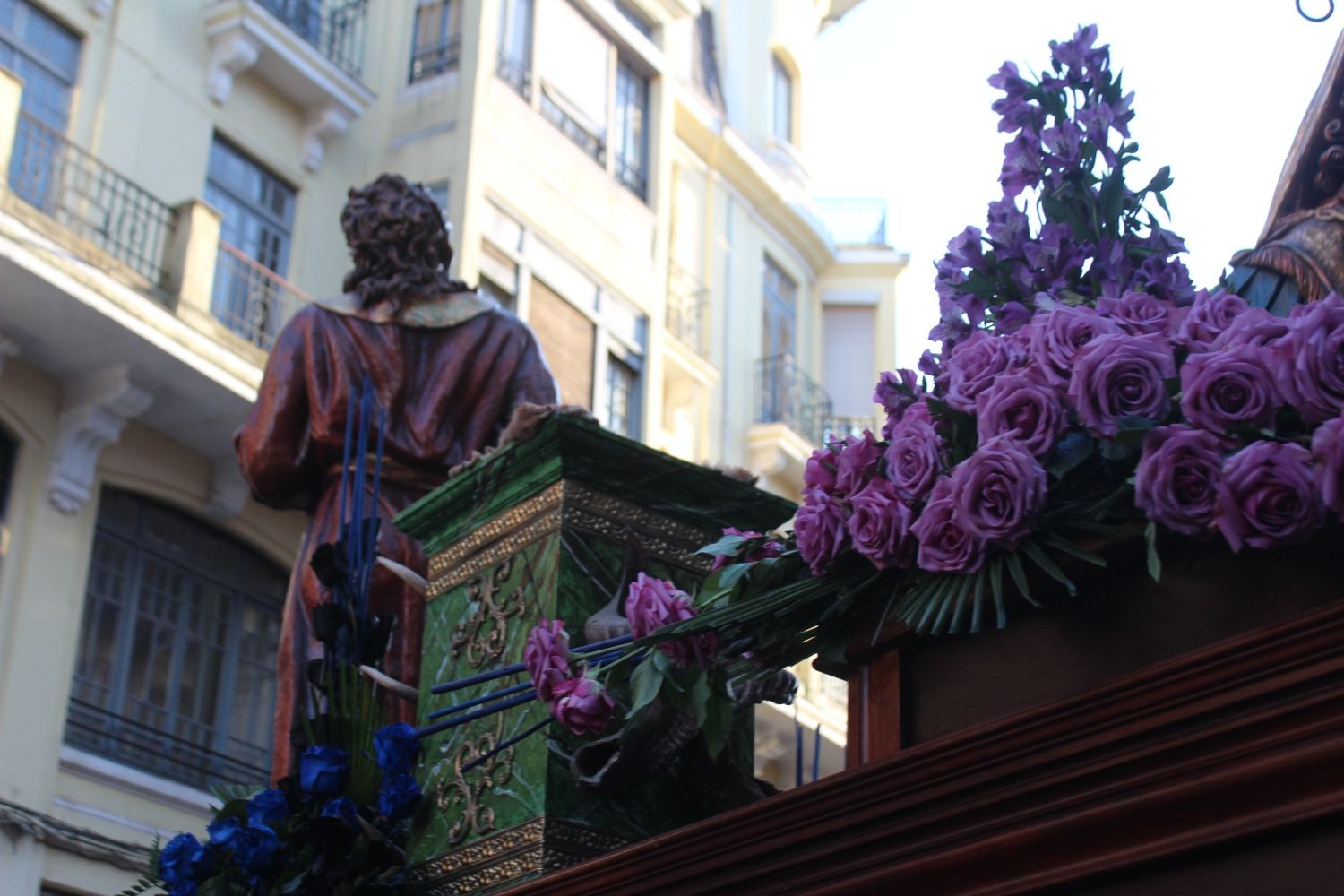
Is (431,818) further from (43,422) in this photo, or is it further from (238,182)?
(238,182)

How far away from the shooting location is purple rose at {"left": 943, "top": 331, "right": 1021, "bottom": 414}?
2.53 metres

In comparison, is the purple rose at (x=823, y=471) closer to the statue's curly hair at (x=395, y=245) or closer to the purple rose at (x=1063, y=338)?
the purple rose at (x=1063, y=338)

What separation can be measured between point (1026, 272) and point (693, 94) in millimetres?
21560

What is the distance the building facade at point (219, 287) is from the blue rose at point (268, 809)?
34.6 ft

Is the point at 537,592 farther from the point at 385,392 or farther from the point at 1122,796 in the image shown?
the point at 1122,796

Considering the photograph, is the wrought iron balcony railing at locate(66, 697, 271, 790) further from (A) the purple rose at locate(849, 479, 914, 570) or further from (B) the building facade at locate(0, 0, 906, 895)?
(A) the purple rose at locate(849, 479, 914, 570)

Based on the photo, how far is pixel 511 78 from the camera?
1958cm

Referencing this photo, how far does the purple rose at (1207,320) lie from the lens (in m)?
2.35

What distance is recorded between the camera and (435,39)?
19594 millimetres

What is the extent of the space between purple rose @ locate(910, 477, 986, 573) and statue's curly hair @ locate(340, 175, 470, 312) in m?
2.83

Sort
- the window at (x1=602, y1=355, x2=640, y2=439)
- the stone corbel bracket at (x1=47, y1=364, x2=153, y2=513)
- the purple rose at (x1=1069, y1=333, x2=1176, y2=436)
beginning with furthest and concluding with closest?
the window at (x1=602, y1=355, x2=640, y2=439), the stone corbel bracket at (x1=47, y1=364, x2=153, y2=513), the purple rose at (x1=1069, y1=333, x2=1176, y2=436)

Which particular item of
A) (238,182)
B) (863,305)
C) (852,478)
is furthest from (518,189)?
(852,478)

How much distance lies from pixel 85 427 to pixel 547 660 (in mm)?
12637

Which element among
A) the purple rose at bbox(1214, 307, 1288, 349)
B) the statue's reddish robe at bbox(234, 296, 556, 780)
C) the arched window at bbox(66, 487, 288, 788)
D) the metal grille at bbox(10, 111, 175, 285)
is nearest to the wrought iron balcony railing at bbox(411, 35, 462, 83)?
the metal grille at bbox(10, 111, 175, 285)
